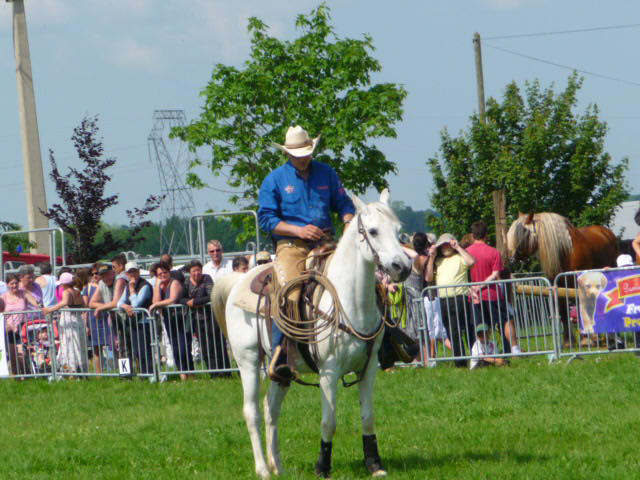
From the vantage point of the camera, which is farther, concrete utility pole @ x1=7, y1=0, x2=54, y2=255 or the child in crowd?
concrete utility pole @ x1=7, y1=0, x2=54, y2=255

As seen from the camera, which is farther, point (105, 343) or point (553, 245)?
point (105, 343)

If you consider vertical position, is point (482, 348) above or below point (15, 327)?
below

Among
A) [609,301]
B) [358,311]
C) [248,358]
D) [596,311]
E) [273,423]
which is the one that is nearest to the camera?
[358,311]

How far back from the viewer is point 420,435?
922 cm

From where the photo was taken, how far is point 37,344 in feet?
55.4

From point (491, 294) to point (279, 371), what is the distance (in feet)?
23.3

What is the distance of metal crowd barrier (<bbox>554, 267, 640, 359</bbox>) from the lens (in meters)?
13.1

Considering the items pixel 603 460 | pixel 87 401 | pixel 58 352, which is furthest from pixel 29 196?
pixel 603 460

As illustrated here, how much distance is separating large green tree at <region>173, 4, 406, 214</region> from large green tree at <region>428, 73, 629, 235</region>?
2347 mm

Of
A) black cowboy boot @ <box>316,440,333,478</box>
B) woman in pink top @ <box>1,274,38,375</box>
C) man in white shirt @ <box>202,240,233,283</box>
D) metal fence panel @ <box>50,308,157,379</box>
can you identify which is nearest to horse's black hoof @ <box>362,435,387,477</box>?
black cowboy boot @ <box>316,440,333,478</box>

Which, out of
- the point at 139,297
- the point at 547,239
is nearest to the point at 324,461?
the point at 139,297

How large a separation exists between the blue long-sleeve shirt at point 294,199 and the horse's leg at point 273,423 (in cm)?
130

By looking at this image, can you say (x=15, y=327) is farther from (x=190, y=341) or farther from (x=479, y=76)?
(x=479, y=76)

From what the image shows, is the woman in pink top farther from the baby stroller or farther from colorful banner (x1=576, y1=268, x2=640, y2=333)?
colorful banner (x1=576, y1=268, x2=640, y2=333)
